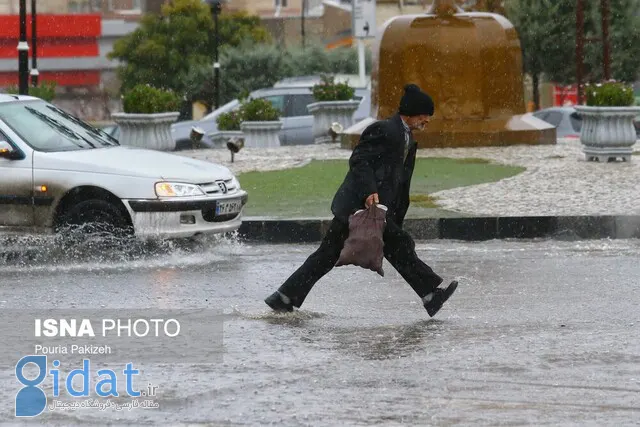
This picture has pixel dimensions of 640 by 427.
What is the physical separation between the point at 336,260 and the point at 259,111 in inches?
785

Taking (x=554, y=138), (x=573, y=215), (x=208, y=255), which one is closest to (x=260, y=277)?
(x=208, y=255)

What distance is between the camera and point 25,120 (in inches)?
543

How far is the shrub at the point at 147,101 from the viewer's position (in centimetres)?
2512

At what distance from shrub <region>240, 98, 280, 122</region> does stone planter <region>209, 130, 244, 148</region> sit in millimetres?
503

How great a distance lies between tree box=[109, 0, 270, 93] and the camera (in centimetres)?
6162

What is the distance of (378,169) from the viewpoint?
9.51 m

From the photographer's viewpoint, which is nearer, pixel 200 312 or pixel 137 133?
pixel 200 312

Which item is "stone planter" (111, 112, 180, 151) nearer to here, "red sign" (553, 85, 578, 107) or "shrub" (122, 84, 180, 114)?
"shrub" (122, 84, 180, 114)

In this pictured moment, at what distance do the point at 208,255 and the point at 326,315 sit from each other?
3.69 metres

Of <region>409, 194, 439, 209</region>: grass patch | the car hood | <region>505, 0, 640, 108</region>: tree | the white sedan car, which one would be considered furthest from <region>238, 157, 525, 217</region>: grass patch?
<region>505, 0, 640, 108</region>: tree

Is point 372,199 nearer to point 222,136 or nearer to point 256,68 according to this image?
point 222,136

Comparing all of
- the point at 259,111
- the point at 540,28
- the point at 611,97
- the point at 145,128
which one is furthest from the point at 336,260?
the point at 540,28

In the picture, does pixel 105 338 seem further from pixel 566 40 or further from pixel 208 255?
pixel 566 40

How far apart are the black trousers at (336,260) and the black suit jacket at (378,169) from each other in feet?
0.35
